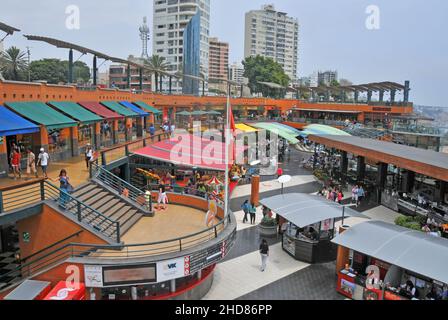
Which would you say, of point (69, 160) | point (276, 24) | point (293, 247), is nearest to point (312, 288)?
point (293, 247)

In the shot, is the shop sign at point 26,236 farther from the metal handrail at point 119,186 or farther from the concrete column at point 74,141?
the concrete column at point 74,141

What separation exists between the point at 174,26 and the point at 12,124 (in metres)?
111

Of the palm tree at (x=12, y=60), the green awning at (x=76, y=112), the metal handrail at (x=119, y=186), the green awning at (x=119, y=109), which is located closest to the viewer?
the metal handrail at (x=119, y=186)

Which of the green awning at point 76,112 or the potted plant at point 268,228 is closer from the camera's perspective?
the potted plant at point 268,228

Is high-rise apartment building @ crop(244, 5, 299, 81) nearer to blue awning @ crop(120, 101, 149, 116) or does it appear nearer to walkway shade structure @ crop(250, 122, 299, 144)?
walkway shade structure @ crop(250, 122, 299, 144)

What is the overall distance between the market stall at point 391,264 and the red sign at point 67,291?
27.9 feet

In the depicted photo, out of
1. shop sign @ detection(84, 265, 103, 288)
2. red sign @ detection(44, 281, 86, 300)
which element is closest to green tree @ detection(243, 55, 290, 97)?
shop sign @ detection(84, 265, 103, 288)

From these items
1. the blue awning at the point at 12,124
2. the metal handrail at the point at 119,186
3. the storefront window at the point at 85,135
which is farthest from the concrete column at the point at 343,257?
the storefront window at the point at 85,135

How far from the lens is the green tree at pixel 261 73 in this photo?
95.9 meters

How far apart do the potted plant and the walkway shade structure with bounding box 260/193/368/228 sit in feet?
4.03

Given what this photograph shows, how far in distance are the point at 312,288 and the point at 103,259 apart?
7.47 m

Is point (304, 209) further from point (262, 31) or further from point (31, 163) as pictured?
point (262, 31)

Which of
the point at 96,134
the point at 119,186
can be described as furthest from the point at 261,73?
the point at 119,186

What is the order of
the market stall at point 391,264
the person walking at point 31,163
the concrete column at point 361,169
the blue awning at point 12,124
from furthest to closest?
the concrete column at point 361,169 < the person walking at point 31,163 < the blue awning at point 12,124 < the market stall at point 391,264
